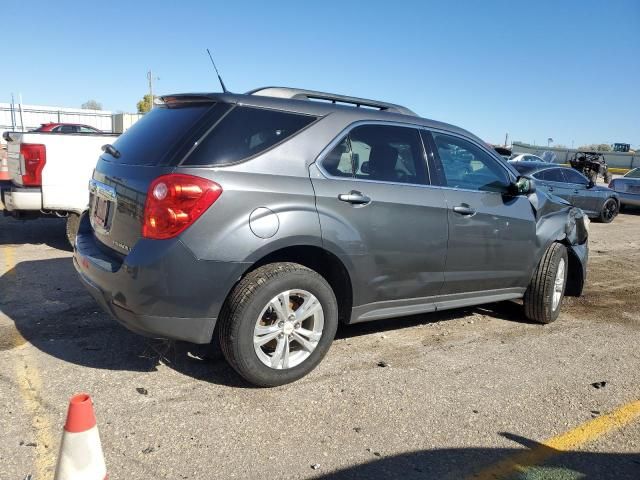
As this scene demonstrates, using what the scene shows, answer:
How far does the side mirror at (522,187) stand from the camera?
15.7 ft

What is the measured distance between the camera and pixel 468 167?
181 inches

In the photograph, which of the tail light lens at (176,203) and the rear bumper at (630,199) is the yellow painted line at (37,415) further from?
the rear bumper at (630,199)

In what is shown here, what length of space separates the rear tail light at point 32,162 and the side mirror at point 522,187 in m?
5.36

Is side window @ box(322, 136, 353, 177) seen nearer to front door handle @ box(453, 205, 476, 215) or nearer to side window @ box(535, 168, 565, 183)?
front door handle @ box(453, 205, 476, 215)

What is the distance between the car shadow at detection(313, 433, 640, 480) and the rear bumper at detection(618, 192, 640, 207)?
15.7 metres

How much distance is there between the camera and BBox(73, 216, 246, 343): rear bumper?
10.1 ft

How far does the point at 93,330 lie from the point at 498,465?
10.4ft

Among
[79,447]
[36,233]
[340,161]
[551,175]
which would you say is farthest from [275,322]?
[551,175]

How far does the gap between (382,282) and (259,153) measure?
4.22 feet

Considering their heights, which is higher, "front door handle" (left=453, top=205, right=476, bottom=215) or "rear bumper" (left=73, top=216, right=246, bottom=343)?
"front door handle" (left=453, top=205, right=476, bottom=215)

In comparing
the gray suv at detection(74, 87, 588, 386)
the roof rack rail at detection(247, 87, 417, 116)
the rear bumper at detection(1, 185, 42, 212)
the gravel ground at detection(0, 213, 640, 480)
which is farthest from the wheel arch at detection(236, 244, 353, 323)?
the rear bumper at detection(1, 185, 42, 212)

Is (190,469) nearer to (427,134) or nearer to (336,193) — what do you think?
(336,193)

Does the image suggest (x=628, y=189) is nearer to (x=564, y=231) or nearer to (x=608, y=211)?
(x=608, y=211)

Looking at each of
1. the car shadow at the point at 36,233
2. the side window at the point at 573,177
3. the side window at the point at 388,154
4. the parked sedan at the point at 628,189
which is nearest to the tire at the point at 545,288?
the side window at the point at 388,154
